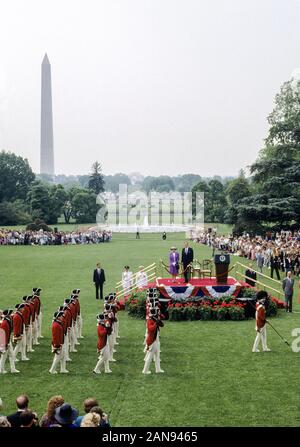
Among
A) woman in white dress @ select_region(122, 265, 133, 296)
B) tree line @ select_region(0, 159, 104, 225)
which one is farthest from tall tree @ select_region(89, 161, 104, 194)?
woman in white dress @ select_region(122, 265, 133, 296)

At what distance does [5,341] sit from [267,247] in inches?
952

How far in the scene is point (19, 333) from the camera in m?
14.9

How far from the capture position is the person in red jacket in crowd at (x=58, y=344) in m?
13.9

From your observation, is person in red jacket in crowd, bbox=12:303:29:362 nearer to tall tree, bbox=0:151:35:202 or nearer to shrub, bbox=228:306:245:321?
shrub, bbox=228:306:245:321

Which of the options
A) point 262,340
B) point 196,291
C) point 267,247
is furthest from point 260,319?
point 267,247

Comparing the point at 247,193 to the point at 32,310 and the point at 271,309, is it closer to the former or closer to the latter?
the point at 271,309

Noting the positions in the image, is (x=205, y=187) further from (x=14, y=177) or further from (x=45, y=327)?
(x=45, y=327)

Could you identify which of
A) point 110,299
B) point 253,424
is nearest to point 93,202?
point 110,299

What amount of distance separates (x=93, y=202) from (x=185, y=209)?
14053 mm

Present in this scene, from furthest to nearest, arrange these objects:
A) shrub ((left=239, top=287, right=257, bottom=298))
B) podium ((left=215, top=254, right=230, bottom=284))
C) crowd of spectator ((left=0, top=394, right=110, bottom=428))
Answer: podium ((left=215, top=254, right=230, bottom=284))
shrub ((left=239, top=287, right=257, bottom=298))
crowd of spectator ((left=0, top=394, right=110, bottom=428))

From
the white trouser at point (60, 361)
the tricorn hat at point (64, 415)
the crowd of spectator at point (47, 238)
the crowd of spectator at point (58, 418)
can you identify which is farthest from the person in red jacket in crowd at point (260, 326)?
the crowd of spectator at point (47, 238)

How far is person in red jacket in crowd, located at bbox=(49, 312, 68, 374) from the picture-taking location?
13.9 metres

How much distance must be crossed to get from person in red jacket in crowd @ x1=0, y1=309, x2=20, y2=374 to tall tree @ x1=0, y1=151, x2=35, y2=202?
253 ft

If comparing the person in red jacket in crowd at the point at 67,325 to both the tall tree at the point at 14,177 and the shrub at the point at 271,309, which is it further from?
the tall tree at the point at 14,177
